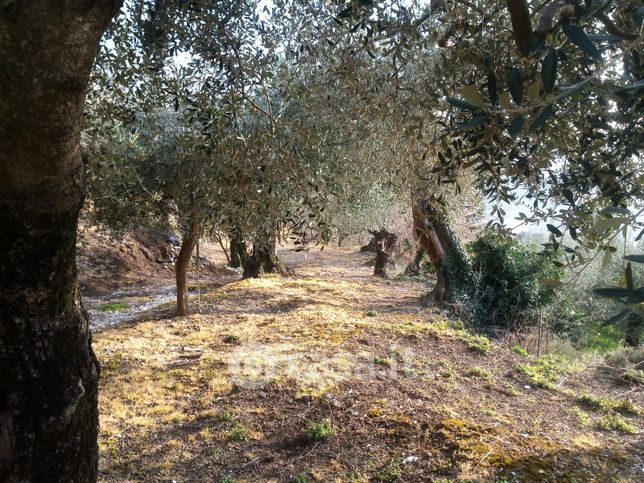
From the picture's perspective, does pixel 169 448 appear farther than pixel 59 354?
Yes

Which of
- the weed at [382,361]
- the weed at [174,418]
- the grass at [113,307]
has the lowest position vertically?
the weed at [174,418]

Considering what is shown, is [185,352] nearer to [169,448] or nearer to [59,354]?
[169,448]

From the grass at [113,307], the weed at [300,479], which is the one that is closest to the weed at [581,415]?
the weed at [300,479]

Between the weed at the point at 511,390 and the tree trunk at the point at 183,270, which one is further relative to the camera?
the tree trunk at the point at 183,270

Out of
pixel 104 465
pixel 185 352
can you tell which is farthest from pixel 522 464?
pixel 185 352

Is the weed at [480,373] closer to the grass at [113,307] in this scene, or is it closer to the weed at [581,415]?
the weed at [581,415]

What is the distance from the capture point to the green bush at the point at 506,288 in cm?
1099

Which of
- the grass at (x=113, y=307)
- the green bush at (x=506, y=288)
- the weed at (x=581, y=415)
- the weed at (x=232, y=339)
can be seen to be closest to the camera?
the weed at (x=581, y=415)

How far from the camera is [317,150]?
12.8 feet

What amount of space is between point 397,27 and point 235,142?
4.51 ft

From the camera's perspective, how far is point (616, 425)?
16.5 feet

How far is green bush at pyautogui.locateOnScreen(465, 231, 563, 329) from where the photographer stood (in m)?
11.0

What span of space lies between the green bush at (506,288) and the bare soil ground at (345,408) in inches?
121

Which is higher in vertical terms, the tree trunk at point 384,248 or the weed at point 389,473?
the tree trunk at point 384,248
